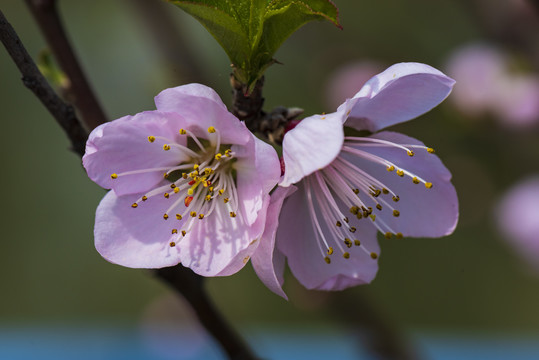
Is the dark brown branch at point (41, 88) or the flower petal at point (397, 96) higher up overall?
the dark brown branch at point (41, 88)

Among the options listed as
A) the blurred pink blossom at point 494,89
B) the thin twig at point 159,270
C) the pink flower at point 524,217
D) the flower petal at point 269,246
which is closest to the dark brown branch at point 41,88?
the thin twig at point 159,270

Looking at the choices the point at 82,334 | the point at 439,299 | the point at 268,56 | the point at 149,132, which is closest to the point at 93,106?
the point at 149,132

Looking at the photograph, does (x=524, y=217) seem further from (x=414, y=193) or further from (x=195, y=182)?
(x=195, y=182)

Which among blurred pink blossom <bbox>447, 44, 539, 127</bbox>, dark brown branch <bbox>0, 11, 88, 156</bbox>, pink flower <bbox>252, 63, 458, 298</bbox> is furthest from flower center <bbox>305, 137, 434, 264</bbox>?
blurred pink blossom <bbox>447, 44, 539, 127</bbox>

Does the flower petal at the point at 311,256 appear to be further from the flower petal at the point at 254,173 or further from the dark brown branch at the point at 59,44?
the dark brown branch at the point at 59,44

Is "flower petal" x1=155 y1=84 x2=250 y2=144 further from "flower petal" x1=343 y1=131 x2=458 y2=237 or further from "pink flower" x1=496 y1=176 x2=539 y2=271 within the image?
"pink flower" x1=496 y1=176 x2=539 y2=271
